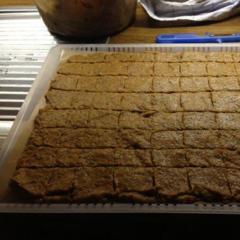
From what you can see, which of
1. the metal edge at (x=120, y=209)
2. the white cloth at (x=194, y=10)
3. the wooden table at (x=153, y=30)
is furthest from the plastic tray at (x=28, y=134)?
the white cloth at (x=194, y=10)

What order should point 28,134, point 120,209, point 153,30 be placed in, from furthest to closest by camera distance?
point 153,30
point 28,134
point 120,209

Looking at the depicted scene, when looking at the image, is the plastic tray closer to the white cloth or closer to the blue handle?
the blue handle

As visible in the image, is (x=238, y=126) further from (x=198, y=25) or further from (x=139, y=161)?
(x=198, y=25)

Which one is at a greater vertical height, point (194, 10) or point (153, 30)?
point (194, 10)

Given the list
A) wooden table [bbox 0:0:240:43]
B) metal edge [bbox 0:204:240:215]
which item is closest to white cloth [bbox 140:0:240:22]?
wooden table [bbox 0:0:240:43]

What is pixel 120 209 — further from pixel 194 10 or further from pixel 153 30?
pixel 194 10

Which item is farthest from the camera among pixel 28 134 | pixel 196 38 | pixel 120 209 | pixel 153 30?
pixel 153 30
